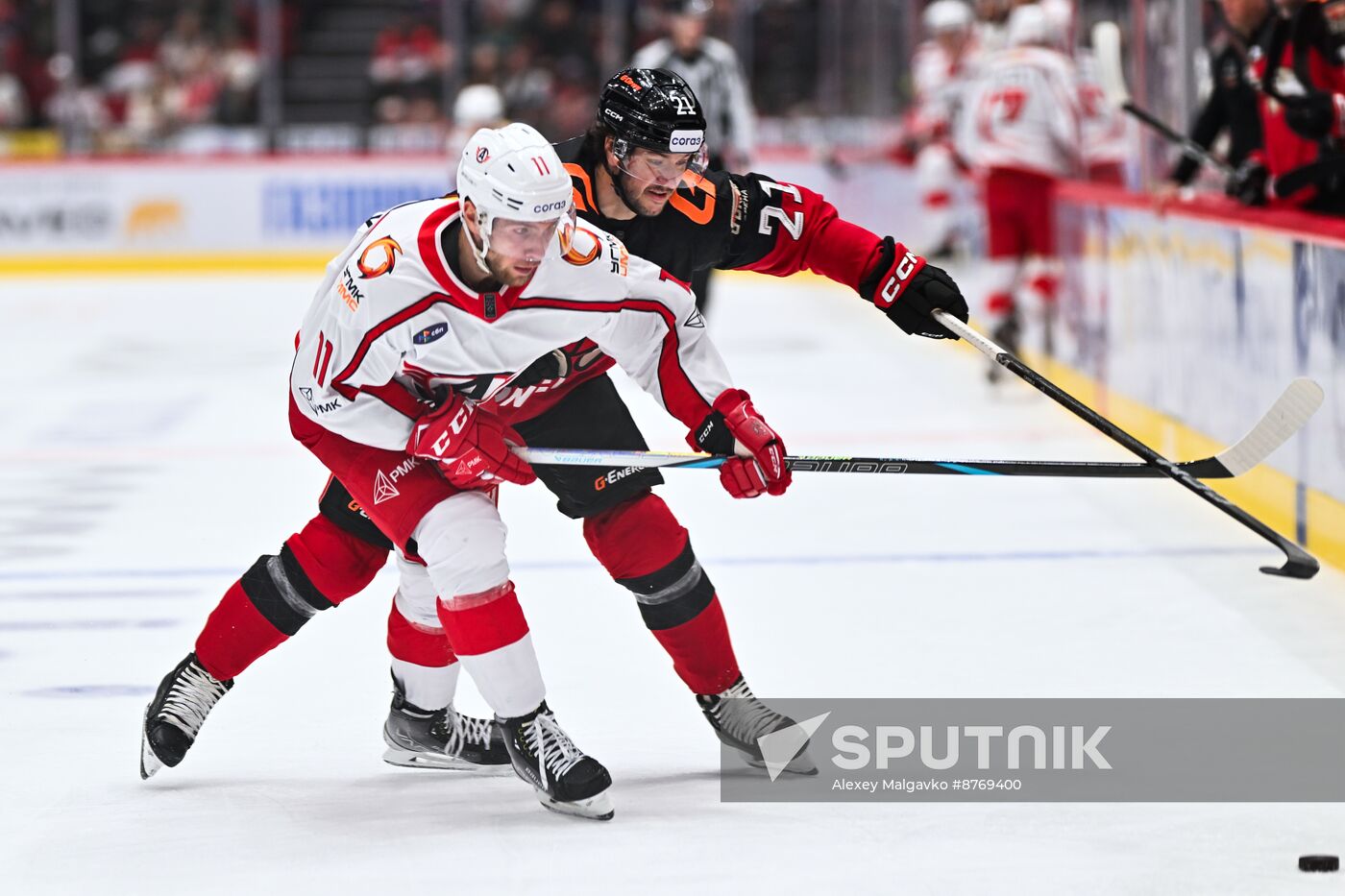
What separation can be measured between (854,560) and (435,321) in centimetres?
210

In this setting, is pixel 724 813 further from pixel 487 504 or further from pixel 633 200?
pixel 633 200

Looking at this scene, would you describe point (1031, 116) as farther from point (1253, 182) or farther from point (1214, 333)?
point (1214, 333)

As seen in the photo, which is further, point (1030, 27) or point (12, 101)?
point (12, 101)

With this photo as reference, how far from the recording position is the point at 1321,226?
4.36 m

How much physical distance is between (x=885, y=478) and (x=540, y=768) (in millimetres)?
3075

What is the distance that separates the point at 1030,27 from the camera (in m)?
7.44

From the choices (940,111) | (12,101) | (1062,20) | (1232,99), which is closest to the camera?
(1232,99)

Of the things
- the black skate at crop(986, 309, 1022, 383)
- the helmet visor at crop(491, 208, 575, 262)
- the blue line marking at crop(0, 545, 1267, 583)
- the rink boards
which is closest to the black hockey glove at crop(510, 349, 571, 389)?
the helmet visor at crop(491, 208, 575, 262)

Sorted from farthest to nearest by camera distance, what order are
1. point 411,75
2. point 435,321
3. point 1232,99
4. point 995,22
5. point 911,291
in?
1. point 411,75
2. point 995,22
3. point 1232,99
4. point 911,291
5. point 435,321

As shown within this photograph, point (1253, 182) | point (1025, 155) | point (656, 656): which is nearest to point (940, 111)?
point (1025, 155)

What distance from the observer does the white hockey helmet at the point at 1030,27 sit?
24.3ft

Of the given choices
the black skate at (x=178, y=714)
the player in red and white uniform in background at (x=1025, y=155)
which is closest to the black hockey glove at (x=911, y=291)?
the black skate at (x=178, y=714)

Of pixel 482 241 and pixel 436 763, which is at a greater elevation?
pixel 482 241

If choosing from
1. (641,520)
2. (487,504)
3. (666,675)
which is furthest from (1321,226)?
(487,504)
